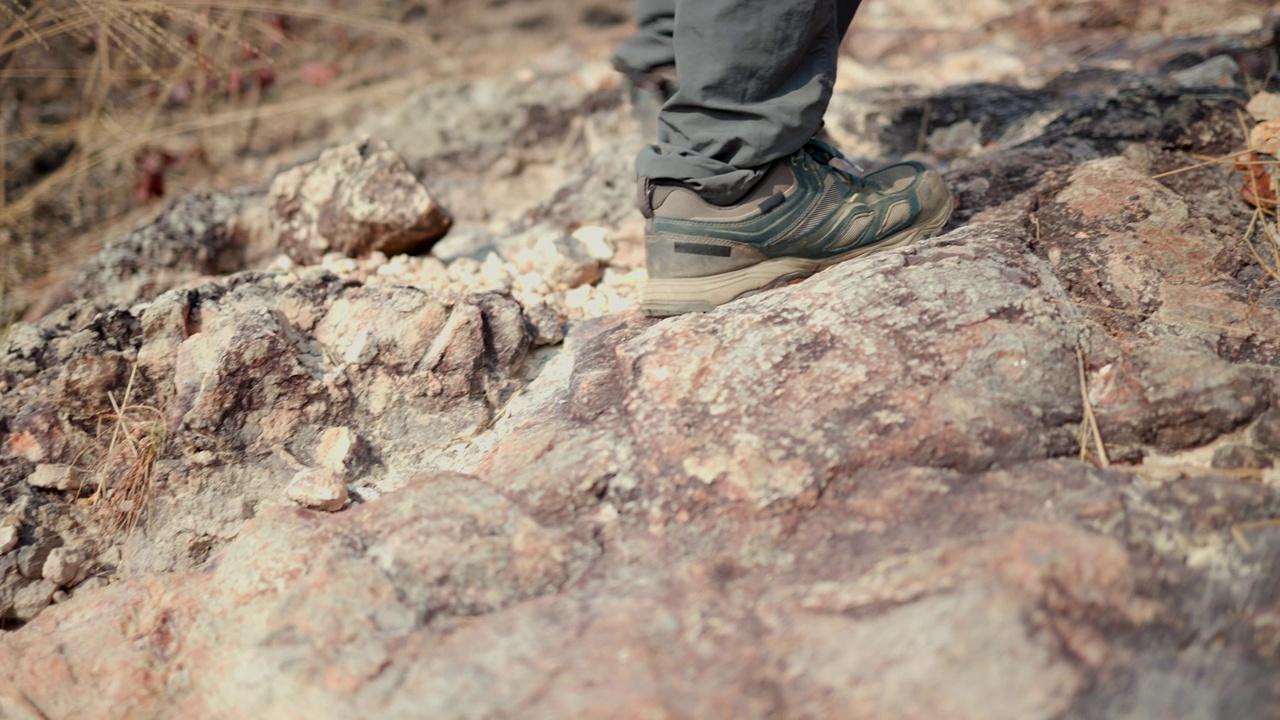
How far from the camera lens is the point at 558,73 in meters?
3.66

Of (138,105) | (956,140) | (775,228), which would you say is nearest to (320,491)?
(775,228)

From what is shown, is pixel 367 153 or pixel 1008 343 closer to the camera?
pixel 1008 343

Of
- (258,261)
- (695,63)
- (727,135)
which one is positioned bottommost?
(258,261)

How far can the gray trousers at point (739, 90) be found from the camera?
1.63 meters

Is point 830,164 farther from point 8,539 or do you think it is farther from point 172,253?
point 172,253

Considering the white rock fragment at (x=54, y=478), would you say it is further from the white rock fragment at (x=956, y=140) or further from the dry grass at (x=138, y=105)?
the white rock fragment at (x=956, y=140)

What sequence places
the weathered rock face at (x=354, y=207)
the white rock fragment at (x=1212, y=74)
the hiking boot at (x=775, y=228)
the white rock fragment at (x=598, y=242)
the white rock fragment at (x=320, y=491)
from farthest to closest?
the white rock fragment at (x=1212, y=74) → the weathered rock face at (x=354, y=207) → the white rock fragment at (x=598, y=242) → the hiking boot at (x=775, y=228) → the white rock fragment at (x=320, y=491)

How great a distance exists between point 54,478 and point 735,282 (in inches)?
56.2

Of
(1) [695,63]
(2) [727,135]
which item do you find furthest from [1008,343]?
(1) [695,63]

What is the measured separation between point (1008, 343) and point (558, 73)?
8.73 feet

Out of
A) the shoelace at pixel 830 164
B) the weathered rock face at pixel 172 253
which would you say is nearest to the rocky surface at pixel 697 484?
the shoelace at pixel 830 164

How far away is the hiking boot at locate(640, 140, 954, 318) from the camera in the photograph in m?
1.82

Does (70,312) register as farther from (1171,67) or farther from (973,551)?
(1171,67)

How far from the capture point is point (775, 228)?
182 centimetres
